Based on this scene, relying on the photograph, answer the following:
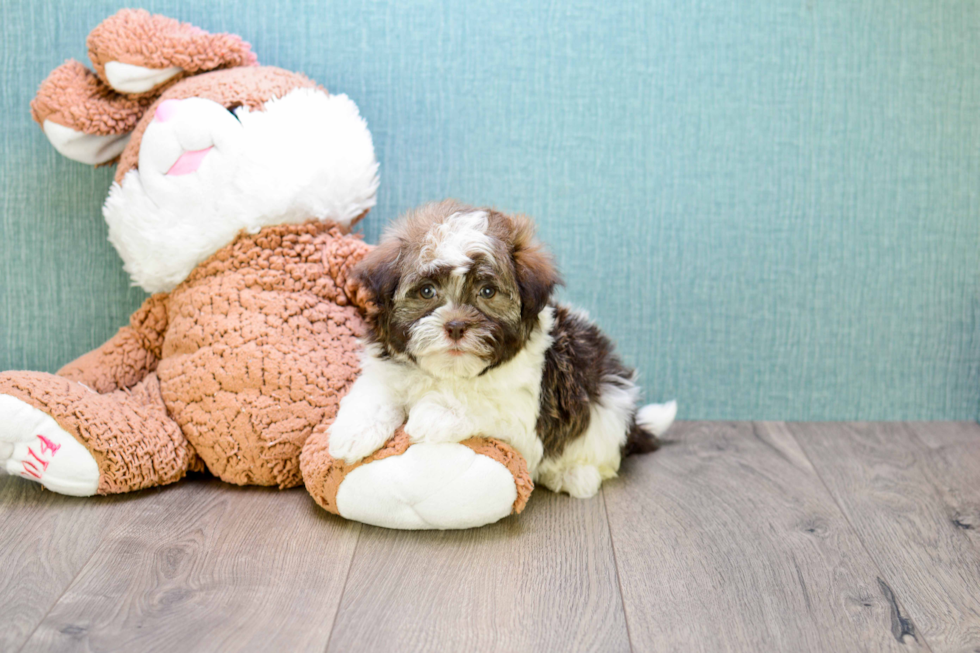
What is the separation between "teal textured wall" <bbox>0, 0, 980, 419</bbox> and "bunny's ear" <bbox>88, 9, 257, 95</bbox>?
8.5 inches

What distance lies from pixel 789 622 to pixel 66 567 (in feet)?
4.20

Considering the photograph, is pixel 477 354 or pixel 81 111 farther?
pixel 81 111

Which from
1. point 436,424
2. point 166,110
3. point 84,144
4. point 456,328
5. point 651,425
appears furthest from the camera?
point 651,425

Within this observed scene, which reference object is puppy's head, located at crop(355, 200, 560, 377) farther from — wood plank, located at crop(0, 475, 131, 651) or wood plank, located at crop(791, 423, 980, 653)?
wood plank, located at crop(791, 423, 980, 653)

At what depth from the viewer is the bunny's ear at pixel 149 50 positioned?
6.02 feet

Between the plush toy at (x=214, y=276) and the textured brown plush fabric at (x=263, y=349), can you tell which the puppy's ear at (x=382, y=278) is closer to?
the plush toy at (x=214, y=276)

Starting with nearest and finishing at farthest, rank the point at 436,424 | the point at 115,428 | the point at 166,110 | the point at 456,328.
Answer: the point at 456,328
the point at 436,424
the point at 115,428
the point at 166,110

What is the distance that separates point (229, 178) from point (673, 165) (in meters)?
1.14

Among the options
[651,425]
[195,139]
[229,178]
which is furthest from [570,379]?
[195,139]

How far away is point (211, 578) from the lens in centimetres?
146

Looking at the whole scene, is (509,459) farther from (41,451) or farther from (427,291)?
(41,451)

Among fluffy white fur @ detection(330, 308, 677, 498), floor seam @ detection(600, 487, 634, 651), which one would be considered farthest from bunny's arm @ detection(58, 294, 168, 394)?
floor seam @ detection(600, 487, 634, 651)

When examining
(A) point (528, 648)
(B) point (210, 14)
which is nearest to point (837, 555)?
(A) point (528, 648)

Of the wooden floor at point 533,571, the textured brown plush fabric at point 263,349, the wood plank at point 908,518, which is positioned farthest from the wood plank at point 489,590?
the wood plank at point 908,518
